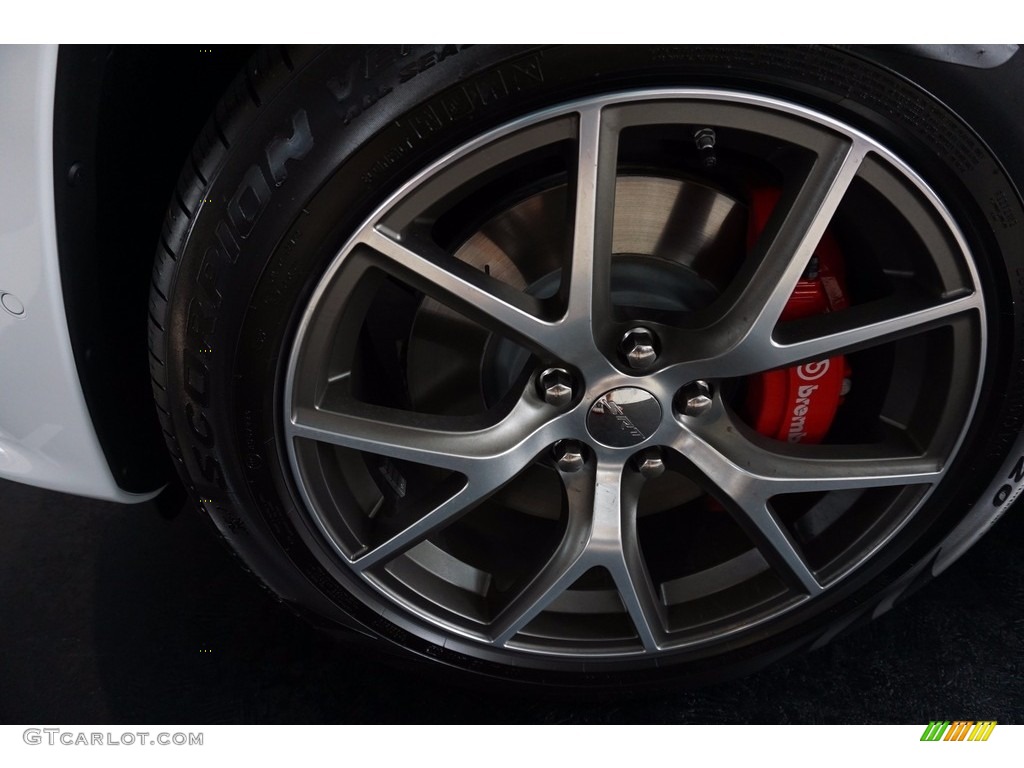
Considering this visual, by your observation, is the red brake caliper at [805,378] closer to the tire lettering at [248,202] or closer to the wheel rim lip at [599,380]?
the wheel rim lip at [599,380]

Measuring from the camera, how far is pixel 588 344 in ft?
3.26

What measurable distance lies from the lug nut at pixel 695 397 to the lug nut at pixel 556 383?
137mm

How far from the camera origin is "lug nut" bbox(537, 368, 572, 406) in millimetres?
1030

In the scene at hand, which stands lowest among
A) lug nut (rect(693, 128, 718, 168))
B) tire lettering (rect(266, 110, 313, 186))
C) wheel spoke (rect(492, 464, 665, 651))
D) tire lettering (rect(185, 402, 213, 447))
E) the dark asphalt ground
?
the dark asphalt ground

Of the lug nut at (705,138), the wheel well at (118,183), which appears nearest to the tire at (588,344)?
the lug nut at (705,138)

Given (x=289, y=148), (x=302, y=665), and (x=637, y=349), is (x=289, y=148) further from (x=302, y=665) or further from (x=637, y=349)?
(x=302, y=665)

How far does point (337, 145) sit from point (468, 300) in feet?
0.67

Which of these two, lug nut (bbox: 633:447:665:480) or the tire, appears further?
lug nut (bbox: 633:447:665:480)

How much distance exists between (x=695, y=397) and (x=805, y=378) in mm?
225

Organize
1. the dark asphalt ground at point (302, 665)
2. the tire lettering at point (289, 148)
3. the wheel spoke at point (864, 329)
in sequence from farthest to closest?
the dark asphalt ground at point (302, 665) → the wheel spoke at point (864, 329) → the tire lettering at point (289, 148)

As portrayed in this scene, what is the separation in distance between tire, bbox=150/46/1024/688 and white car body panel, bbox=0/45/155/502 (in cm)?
13

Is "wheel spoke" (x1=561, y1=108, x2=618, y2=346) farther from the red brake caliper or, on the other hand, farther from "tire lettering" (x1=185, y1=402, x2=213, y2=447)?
"tire lettering" (x1=185, y1=402, x2=213, y2=447)

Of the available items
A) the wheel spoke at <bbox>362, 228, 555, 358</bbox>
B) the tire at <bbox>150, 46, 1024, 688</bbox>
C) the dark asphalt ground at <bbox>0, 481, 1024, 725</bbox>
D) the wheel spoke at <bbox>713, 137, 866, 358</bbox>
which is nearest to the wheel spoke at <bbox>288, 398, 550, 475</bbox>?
the tire at <bbox>150, 46, 1024, 688</bbox>

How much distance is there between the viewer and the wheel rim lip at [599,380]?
89cm
